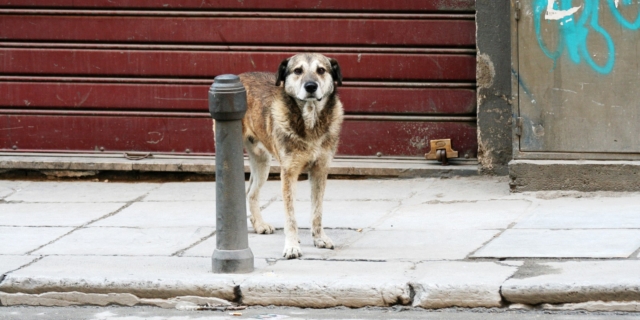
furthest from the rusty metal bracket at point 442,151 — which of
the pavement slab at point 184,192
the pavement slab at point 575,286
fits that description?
the pavement slab at point 575,286

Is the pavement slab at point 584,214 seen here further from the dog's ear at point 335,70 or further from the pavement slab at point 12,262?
the pavement slab at point 12,262

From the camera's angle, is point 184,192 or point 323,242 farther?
point 184,192

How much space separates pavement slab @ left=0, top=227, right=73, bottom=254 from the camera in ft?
26.6

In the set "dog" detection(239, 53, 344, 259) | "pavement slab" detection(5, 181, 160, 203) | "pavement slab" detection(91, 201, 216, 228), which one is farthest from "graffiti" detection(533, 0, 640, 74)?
"pavement slab" detection(5, 181, 160, 203)

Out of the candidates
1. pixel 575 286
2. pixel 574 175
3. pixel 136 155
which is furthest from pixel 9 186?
pixel 575 286

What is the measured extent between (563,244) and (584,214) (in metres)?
1.12

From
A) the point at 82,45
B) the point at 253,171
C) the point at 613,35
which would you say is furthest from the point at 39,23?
the point at 613,35

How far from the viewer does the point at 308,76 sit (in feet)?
24.8

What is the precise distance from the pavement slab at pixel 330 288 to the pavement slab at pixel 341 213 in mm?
1655

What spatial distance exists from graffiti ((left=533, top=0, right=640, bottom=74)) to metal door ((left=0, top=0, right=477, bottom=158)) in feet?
→ 3.55

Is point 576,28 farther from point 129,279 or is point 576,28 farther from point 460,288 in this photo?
point 129,279

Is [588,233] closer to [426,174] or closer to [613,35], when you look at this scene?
[613,35]

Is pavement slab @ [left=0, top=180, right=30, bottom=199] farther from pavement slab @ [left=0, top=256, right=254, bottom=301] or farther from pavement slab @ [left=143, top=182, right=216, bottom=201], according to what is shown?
pavement slab @ [left=0, top=256, right=254, bottom=301]

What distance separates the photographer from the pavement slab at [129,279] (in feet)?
22.4
